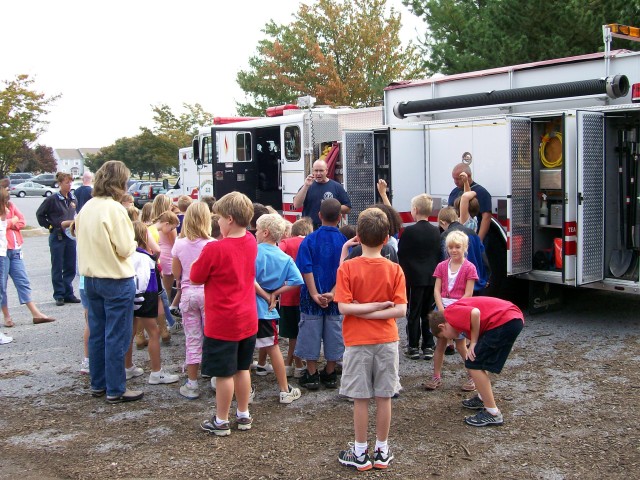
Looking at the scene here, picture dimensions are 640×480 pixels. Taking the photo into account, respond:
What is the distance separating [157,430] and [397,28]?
908 inches

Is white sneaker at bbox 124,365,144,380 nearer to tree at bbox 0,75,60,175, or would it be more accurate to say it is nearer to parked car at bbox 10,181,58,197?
tree at bbox 0,75,60,175

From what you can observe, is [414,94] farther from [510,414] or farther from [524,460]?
[524,460]

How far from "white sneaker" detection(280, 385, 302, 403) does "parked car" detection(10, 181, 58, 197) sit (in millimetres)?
51179

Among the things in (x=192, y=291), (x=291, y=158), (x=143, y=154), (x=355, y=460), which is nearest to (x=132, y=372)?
(x=192, y=291)

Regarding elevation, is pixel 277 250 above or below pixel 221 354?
above

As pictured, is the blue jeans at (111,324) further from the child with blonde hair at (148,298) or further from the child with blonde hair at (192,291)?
the child with blonde hair at (192,291)

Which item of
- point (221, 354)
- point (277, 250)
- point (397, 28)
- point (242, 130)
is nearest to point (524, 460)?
point (221, 354)

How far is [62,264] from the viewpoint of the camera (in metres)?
10.1

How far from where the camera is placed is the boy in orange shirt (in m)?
4.36

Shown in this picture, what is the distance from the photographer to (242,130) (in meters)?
14.2

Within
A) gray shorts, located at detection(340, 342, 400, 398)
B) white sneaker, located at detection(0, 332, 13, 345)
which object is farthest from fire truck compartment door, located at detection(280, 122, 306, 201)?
gray shorts, located at detection(340, 342, 400, 398)

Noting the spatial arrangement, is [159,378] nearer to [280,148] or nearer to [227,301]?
[227,301]

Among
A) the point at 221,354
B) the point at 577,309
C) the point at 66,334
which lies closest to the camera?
the point at 221,354

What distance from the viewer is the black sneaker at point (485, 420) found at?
5.06 metres
